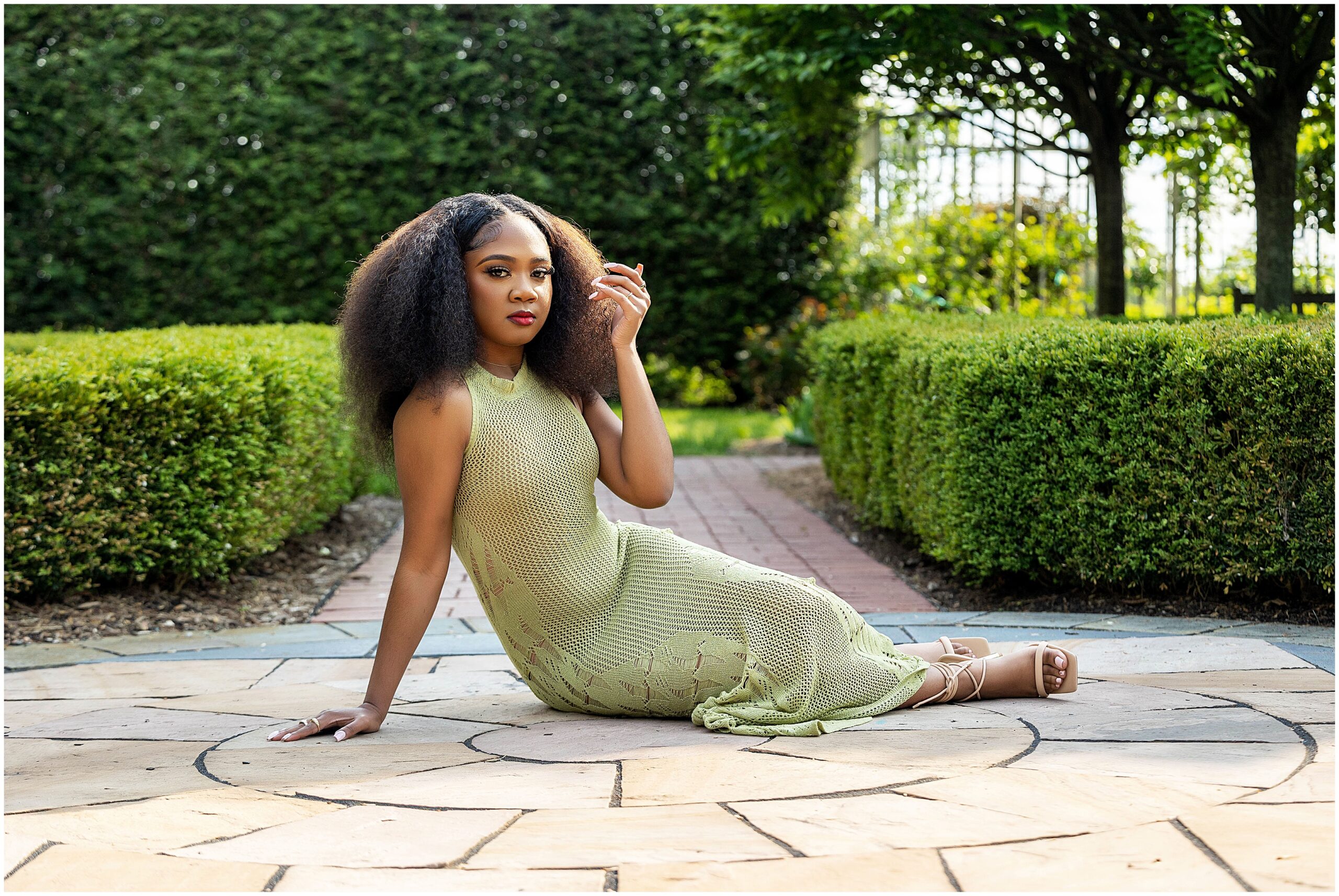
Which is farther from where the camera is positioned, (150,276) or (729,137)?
(150,276)

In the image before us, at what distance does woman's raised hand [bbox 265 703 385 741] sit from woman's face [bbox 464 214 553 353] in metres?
0.88

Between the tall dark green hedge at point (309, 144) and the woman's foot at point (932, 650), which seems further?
the tall dark green hedge at point (309, 144)

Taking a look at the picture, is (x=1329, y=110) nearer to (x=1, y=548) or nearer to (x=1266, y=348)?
(x=1266, y=348)

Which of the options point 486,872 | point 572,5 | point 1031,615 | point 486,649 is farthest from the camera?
point 572,5

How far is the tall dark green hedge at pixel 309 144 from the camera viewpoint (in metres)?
10.8

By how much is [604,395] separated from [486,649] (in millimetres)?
1236

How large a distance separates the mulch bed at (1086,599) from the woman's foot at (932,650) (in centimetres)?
141

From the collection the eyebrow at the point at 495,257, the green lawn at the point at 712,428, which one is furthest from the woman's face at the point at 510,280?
the green lawn at the point at 712,428

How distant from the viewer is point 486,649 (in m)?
3.91

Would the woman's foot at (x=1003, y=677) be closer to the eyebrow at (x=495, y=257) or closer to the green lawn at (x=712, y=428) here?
the eyebrow at (x=495, y=257)

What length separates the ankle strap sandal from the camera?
Result: 9.45 ft

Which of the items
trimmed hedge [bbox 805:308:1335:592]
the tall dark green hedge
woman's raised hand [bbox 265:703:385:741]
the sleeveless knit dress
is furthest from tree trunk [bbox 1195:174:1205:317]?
woman's raised hand [bbox 265:703:385:741]

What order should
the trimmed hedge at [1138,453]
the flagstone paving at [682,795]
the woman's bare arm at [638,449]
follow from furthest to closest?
the trimmed hedge at [1138,453] → the woman's bare arm at [638,449] → the flagstone paving at [682,795]

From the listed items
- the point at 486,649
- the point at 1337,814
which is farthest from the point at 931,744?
the point at 486,649
